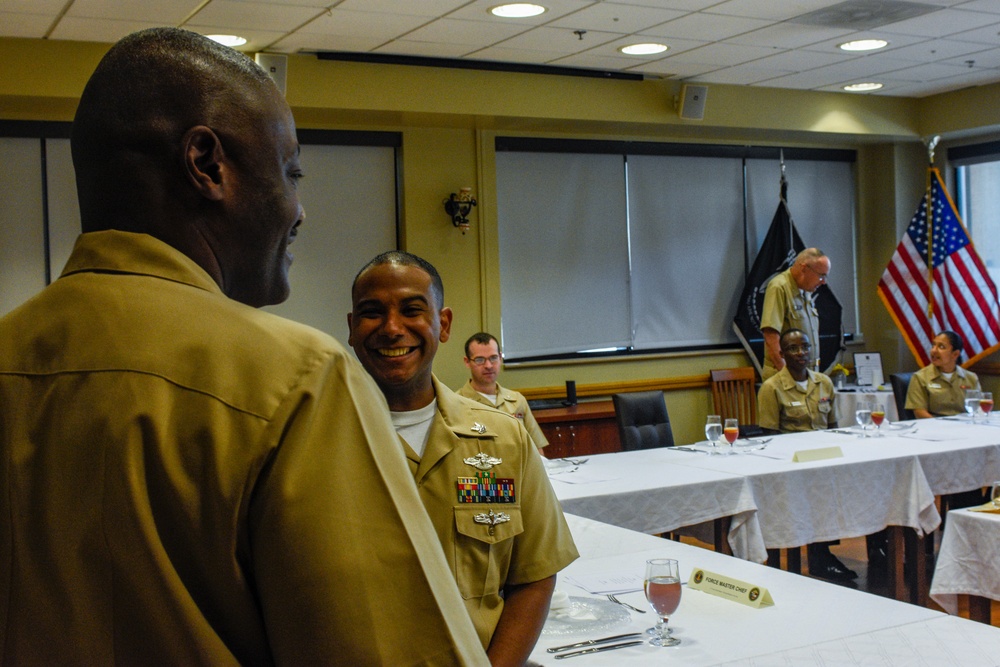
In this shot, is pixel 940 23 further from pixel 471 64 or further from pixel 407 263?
pixel 407 263

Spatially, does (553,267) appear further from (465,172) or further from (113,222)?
(113,222)

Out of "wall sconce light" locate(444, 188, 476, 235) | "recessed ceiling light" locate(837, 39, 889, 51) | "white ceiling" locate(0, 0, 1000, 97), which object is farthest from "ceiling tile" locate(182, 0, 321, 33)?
"recessed ceiling light" locate(837, 39, 889, 51)

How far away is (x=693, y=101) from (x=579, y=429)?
2.39m

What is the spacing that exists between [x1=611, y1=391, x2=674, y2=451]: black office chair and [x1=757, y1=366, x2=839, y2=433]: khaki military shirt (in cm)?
62

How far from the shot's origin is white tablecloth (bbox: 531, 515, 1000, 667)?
5.64ft

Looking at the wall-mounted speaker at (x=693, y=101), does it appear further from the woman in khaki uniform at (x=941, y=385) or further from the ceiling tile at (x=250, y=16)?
the ceiling tile at (x=250, y=16)

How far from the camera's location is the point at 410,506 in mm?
663

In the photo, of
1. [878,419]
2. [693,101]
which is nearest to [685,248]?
[693,101]

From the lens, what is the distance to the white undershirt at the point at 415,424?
1.85 m

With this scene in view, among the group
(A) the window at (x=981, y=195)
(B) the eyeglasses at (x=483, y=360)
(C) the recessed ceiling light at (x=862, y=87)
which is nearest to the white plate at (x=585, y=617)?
(B) the eyeglasses at (x=483, y=360)

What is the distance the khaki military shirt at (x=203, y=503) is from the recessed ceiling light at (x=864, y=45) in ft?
20.0

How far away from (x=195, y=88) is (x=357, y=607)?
38 cm

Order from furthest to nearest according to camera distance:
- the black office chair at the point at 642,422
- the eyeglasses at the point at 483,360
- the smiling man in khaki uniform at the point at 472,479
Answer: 1. the black office chair at the point at 642,422
2. the eyeglasses at the point at 483,360
3. the smiling man in khaki uniform at the point at 472,479

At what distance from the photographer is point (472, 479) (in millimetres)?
1767
